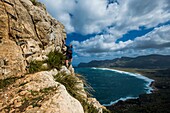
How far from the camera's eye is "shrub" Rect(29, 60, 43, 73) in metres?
9.39

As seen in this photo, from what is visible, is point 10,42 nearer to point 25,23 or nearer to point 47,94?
point 25,23

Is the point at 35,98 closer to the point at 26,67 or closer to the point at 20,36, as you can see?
the point at 26,67

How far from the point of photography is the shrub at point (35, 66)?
30.8ft

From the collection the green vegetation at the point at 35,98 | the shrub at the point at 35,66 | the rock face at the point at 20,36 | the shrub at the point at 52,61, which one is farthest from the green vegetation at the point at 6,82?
the shrub at the point at 52,61

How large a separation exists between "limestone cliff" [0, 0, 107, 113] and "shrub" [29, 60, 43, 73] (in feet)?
0.59

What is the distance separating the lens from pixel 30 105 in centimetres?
567

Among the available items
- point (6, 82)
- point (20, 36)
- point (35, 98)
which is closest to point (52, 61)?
point (20, 36)

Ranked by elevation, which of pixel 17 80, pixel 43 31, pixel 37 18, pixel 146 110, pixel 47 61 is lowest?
pixel 146 110

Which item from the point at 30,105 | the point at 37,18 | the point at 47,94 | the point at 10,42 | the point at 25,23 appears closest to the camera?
the point at 30,105

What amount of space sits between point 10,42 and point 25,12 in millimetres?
3081

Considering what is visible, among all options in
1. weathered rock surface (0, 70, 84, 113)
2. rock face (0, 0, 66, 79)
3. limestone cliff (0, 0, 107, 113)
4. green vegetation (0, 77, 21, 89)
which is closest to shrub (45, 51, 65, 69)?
limestone cliff (0, 0, 107, 113)

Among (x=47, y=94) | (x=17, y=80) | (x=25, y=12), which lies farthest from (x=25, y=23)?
(x=47, y=94)

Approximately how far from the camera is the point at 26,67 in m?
9.23

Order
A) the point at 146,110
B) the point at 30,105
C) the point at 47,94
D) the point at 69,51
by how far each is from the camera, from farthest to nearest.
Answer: the point at 146,110
the point at 69,51
the point at 47,94
the point at 30,105
